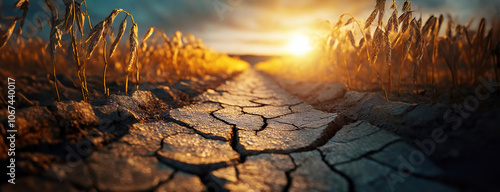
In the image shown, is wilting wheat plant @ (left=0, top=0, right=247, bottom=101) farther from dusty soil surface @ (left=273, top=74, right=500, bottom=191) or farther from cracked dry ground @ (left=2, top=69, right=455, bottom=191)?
dusty soil surface @ (left=273, top=74, right=500, bottom=191)

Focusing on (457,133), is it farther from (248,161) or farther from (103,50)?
(103,50)

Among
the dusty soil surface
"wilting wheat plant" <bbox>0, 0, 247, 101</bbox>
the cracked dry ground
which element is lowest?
the cracked dry ground

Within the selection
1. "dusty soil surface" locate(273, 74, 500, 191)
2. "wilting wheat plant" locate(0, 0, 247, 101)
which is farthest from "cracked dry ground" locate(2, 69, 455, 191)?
"wilting wheat plant" locate(0, 0, 247, 101)

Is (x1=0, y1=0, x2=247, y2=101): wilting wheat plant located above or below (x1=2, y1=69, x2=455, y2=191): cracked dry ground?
above

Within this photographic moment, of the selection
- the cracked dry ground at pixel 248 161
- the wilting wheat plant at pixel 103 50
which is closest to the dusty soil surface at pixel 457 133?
the cracked dry ground at pixel 248 161

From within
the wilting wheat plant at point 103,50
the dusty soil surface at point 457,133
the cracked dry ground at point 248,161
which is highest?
the wilting wheat plant at point 103,50

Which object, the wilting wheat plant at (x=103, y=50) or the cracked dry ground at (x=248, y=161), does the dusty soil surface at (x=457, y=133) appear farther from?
the wilting wheat plant at (x=103, y=50)

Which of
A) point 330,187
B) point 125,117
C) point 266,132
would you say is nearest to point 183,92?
point 125,117

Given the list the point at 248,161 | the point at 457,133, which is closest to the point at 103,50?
the point at 248,161
